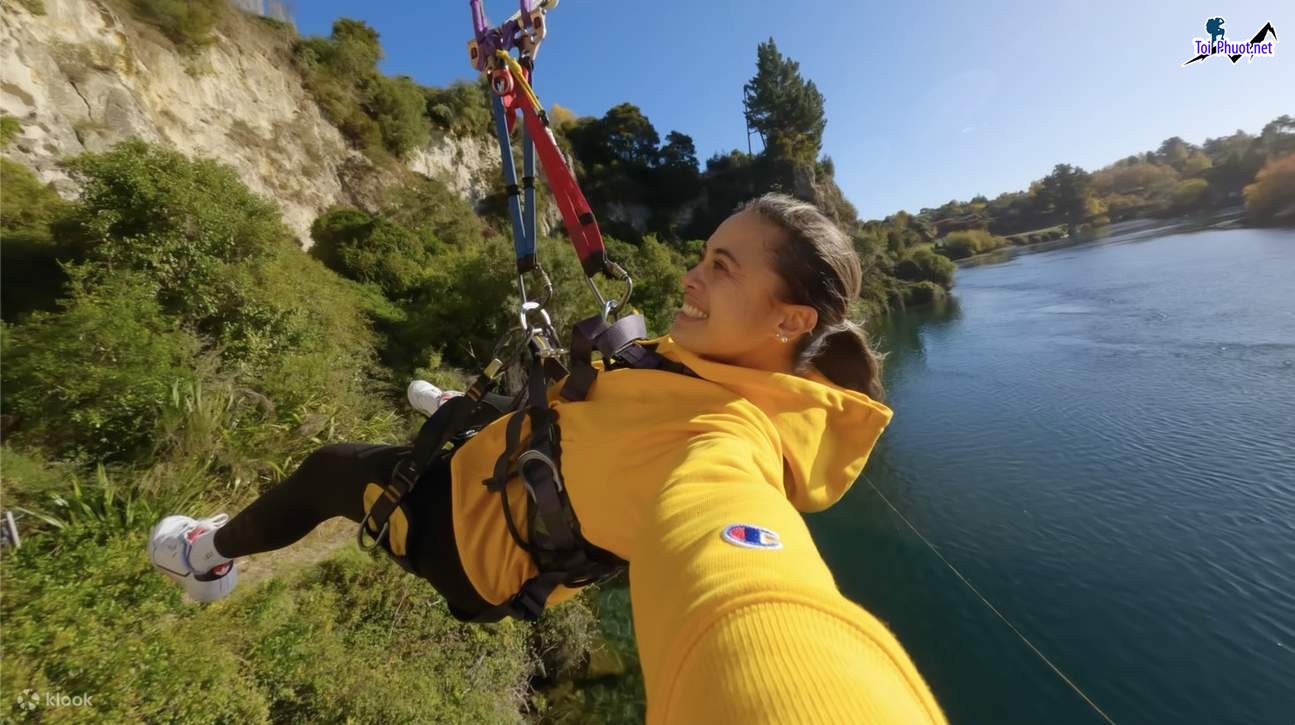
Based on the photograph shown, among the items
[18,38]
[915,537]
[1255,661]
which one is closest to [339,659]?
[18,38]

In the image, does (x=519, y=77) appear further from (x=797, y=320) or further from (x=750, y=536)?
(x=750, y=536)

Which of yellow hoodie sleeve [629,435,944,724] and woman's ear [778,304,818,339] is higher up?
woman's ear [778,304,818,339]

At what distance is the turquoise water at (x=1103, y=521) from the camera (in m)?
6.34

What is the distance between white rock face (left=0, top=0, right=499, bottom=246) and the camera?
18.2 feet

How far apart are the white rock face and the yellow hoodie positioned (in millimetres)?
7702

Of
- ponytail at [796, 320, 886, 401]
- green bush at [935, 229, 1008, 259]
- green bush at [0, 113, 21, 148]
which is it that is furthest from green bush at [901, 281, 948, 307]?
green bush at [0, 113, 21, 148]

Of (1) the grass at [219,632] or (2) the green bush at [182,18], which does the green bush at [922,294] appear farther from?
(2) the green bush at [182,18]

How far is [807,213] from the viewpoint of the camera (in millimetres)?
1332

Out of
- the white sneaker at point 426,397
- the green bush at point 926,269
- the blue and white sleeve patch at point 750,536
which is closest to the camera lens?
the blue and white sleeve patch at point 750,536

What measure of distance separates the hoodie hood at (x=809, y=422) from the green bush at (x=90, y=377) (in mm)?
4173

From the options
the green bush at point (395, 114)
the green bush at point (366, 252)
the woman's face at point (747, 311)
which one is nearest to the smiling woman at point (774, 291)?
the woman's face at point (747, 311)

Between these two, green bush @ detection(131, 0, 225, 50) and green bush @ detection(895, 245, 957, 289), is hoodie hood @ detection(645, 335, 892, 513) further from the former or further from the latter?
green bush @ detection(895, 245, 957, 289)

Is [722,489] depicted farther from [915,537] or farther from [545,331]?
[915,537]

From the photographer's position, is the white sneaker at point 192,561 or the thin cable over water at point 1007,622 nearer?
the white sneaker at point 192,561
